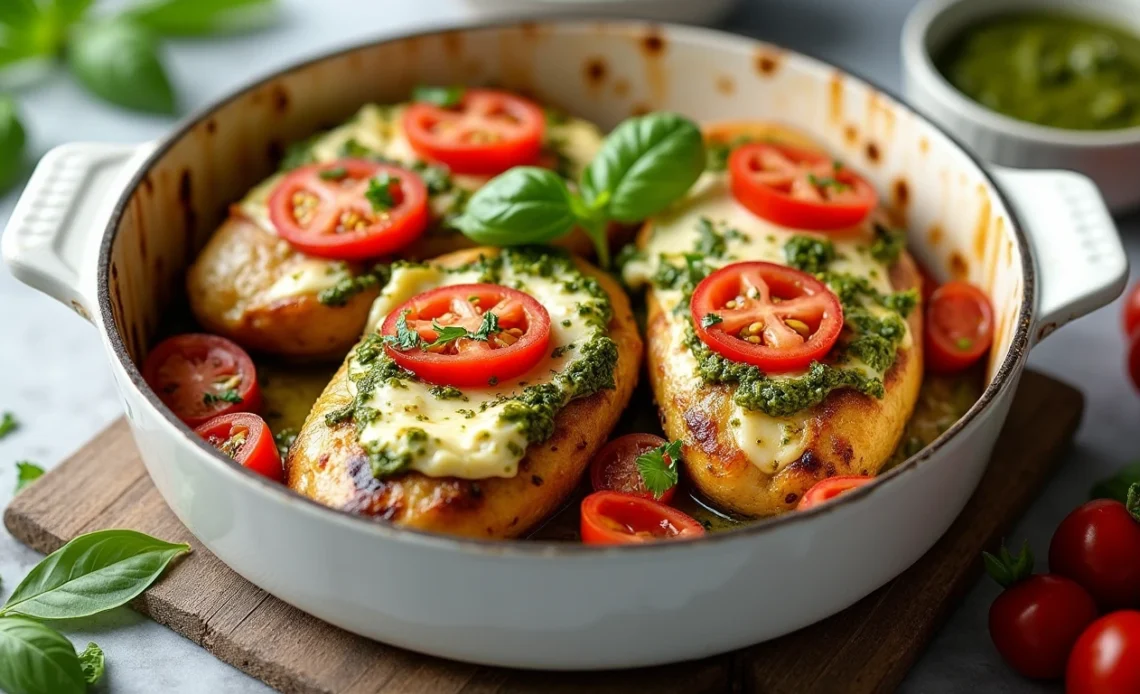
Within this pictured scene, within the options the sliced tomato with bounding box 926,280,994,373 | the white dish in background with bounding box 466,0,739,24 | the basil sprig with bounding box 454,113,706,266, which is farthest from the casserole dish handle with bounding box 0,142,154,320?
the sliced tomato with bounding box 926,280,994,373

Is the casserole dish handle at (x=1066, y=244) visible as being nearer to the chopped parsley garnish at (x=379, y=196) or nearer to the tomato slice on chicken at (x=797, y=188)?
the tomato slice on chicken at (x=797, y=188)

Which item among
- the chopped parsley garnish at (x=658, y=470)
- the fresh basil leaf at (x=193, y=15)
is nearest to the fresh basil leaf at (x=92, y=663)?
the chopped parsley garnish at (x=658, y=470)

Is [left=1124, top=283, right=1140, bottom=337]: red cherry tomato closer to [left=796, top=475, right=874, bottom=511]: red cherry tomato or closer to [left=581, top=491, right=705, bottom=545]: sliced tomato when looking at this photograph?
[left=796, top=475, right=874, bottom=511]: red cherry tomato

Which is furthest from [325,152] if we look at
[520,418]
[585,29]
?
[520,418]

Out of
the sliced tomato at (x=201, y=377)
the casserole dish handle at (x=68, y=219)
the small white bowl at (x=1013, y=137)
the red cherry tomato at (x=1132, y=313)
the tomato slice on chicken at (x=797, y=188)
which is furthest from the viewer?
the small white bowl at (x=1013, y=137)

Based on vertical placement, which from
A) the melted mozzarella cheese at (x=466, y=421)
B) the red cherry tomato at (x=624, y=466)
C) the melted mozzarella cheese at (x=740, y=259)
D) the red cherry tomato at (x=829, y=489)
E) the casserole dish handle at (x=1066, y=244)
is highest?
the casserole dish handle at (x=1066, y=244)
